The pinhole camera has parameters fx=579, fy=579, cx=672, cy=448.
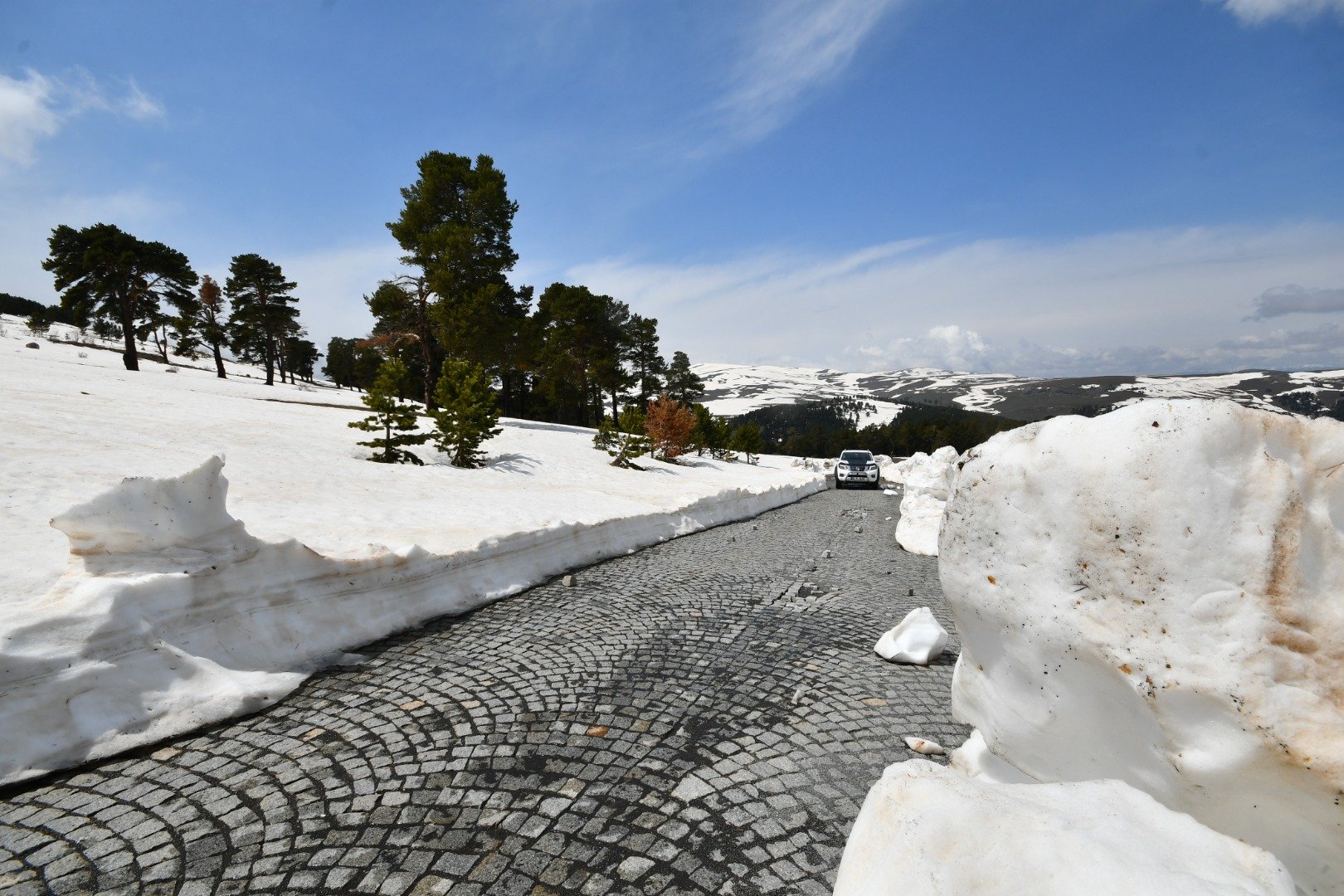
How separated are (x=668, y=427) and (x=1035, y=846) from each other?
25.4m

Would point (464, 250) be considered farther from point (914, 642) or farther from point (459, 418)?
point (914, 642)

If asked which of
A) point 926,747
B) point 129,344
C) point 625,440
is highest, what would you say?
point 129,344

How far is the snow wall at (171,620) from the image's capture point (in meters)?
3.44

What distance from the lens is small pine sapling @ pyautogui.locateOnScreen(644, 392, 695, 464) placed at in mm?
26844

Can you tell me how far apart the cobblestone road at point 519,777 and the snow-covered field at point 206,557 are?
37cm

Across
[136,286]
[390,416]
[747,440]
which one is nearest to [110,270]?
[136,286]

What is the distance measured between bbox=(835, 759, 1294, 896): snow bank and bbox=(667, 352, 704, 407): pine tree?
52.5m

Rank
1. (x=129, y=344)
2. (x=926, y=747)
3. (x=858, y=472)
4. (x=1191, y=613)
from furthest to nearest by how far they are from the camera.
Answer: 1. (x=129, y=344)
2. (x=858, y=472)
3. (x=926, y=747)
4. (x=1191, y=613)

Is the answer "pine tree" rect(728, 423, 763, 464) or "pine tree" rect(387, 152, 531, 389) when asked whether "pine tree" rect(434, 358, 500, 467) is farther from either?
"pine tree" rect(728, 423, 763, 464)

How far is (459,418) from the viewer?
15.9 meters

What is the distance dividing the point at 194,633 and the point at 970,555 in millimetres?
5314

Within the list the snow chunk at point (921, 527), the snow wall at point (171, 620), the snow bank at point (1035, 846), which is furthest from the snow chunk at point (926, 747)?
the snow chunk at point (921, 527)

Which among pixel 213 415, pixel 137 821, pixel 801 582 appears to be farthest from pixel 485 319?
pixel 137 821

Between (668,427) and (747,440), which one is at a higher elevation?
(668,427)
